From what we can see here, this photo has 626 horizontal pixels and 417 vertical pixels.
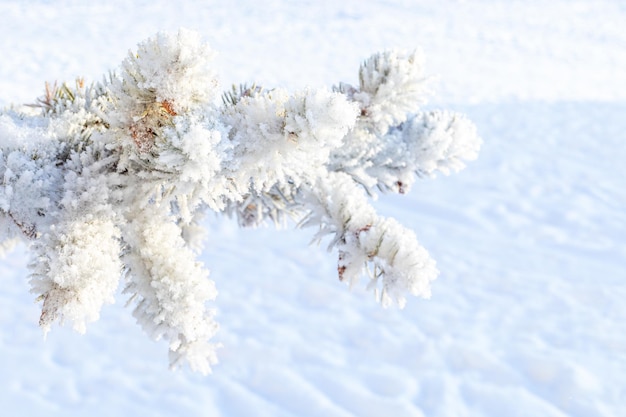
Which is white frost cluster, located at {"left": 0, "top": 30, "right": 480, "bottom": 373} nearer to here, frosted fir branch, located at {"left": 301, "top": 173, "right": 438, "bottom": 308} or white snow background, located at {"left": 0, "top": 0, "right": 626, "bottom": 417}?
frosted fir branch, located at {"left": 301, "top": 173, "right": 438, "bottom": 308}

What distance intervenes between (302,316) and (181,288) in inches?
101

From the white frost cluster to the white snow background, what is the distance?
122cm

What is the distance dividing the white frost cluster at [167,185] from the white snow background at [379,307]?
122 cm

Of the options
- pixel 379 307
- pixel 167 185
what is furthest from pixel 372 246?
pixel 379 307

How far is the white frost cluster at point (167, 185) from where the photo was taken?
0.52 metres

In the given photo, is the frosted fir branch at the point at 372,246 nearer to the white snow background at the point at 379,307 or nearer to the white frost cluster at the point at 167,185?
the white frost cluster at the point at 167,185

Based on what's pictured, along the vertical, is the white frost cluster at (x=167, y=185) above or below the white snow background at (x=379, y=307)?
below

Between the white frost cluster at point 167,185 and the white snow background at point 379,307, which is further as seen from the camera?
the white snow background at point 379,307

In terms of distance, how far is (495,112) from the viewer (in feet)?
18.3

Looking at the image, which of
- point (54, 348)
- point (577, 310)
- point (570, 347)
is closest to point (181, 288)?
point (54, 348)

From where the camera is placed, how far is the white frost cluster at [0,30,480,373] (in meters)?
0.52

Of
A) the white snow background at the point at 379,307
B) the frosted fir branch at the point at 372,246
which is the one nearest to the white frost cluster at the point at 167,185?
the frosted fir branch at the point at 372,246

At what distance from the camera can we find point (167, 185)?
60 centimetres

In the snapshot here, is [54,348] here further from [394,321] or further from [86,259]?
[86,259]
